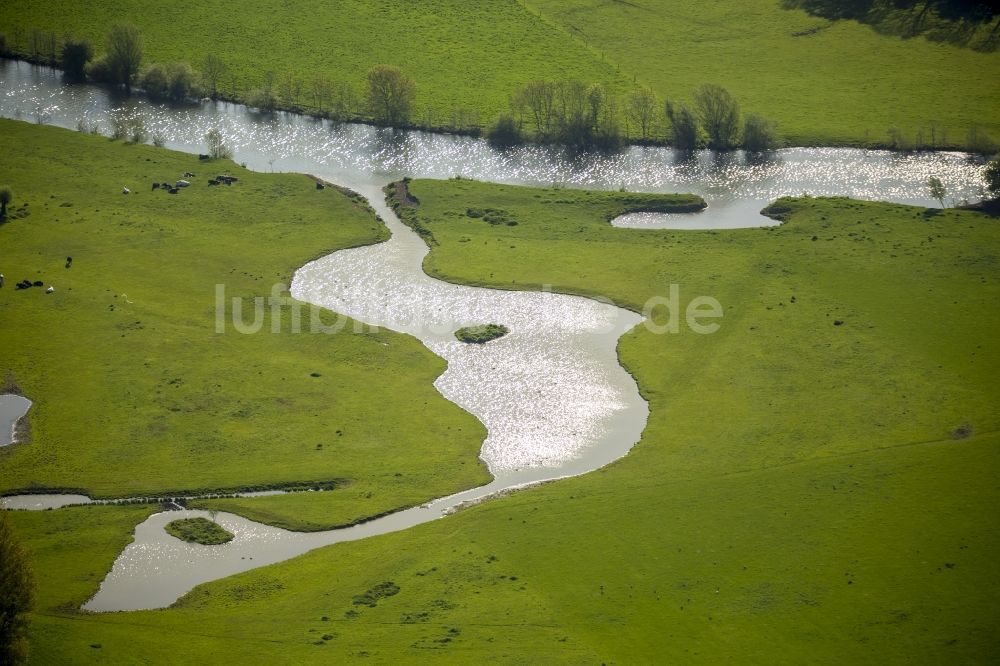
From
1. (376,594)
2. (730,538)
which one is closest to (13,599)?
(376,594)

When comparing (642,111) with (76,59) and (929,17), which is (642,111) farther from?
(76,59)

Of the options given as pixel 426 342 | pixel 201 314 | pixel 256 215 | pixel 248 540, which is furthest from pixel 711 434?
pixel 256 215

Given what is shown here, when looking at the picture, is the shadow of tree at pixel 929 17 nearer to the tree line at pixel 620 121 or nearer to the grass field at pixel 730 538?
the tree line at pixel 620 121

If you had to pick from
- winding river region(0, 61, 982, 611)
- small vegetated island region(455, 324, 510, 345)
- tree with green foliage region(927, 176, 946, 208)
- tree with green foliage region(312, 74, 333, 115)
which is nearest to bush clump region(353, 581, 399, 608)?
winding river region(0, 61, 982, 611)

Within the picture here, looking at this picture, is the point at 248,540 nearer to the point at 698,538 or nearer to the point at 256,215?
the point at 698,538

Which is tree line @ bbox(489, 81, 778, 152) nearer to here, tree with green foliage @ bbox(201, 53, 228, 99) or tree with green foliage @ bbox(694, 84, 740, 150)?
tree with green foliage @ bbox(694, 84, 740, 150)
